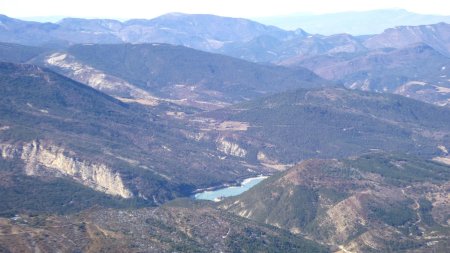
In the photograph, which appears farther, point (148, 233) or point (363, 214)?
point (363, 214)

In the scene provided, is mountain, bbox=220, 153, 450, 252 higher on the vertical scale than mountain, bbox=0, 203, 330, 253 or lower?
lower

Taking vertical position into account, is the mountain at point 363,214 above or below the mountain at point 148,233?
below

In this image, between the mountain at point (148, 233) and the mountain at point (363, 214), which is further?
the mountain at point (363, 214)

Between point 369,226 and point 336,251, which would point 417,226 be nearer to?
point 369,226

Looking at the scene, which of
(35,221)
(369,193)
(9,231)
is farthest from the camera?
(369,193)

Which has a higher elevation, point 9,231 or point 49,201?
point 9,231

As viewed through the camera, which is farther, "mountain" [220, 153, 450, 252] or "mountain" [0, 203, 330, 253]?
"mountain" [220, 153, 450, 252]

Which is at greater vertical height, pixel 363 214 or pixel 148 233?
pixel 148 233

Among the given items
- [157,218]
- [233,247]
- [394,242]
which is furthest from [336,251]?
[157,218]
